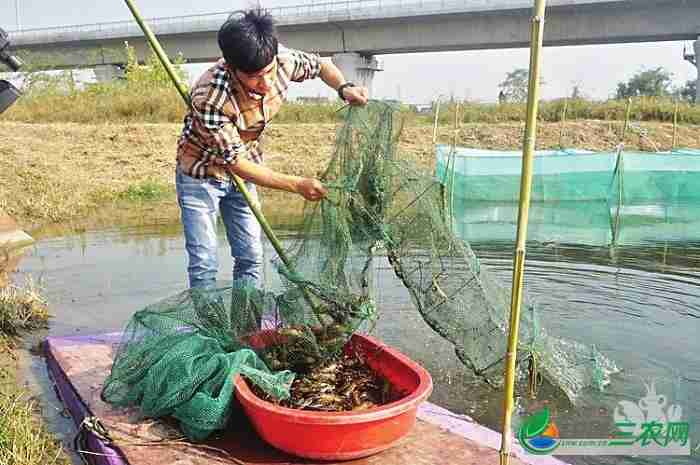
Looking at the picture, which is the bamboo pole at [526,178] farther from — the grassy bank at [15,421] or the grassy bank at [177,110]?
the grassy bank at [177,110]

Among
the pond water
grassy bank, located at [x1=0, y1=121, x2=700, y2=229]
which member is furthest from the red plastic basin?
grassy bank, located at [x1=0, y1=121, x2=700, y2=229]

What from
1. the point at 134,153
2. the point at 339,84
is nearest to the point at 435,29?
the point at 134,153

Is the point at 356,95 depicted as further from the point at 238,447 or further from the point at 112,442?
the point at 112,442

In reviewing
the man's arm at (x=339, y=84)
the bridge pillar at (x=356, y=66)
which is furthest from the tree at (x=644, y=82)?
the man's arm at (x=339, y=84)

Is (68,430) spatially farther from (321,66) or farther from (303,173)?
(303,173)

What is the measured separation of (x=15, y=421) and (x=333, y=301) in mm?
1532

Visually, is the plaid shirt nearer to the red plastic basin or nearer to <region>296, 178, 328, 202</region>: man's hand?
<region>296, 178, 328, 202</region>: man's hand

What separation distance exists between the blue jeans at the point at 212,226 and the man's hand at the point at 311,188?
2.09ft

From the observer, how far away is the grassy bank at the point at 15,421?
2.98 m

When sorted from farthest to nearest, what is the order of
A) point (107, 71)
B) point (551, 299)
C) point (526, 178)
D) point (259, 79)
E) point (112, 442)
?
point (107, 71), point (551, 299), point (259, 79), point (112, 442), point (526, 178)

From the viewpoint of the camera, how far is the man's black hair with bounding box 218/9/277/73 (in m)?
2.92

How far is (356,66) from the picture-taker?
31.8 metres

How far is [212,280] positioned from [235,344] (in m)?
0.50

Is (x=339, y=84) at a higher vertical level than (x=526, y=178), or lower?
higher
